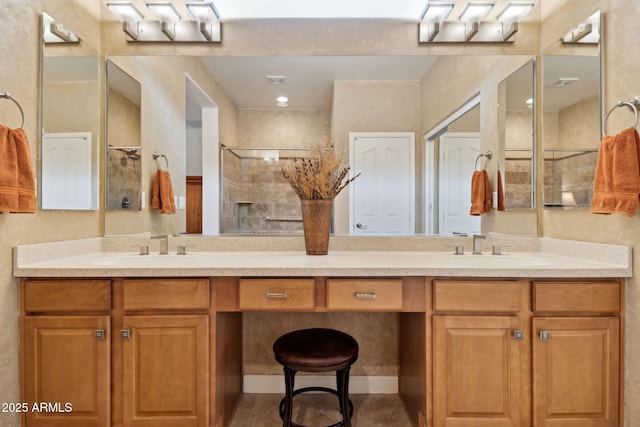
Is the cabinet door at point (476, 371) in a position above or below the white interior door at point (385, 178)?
below

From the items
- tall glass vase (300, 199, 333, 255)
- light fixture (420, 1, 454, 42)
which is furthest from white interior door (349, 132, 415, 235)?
light fixture (420, 1, 454, 42)

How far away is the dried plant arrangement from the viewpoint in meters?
1.93

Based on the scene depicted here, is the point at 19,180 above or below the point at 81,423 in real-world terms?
above

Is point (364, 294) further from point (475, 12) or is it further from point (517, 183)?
point (475, 12)

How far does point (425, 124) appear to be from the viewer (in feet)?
6.91

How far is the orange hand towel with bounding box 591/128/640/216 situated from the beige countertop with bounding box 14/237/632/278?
0.75ft

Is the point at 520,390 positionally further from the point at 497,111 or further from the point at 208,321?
the point at 497,111

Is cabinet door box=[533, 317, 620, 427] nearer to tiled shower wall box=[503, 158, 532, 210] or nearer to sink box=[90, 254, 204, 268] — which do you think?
tiled shower wall box=[503, 158, 532, 210]

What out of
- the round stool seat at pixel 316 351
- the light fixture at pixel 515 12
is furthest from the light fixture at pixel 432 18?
the round stool seat at pixel 316 351

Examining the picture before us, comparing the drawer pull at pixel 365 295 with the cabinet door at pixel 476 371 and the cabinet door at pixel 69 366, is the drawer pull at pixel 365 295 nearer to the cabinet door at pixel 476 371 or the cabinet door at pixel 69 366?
the cabinet door at pixel 476 371

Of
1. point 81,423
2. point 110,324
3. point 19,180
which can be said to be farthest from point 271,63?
point 81,423

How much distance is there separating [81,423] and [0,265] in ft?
2.46

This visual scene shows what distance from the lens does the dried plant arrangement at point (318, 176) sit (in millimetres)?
1935

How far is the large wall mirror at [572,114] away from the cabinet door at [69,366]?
7.67ft
